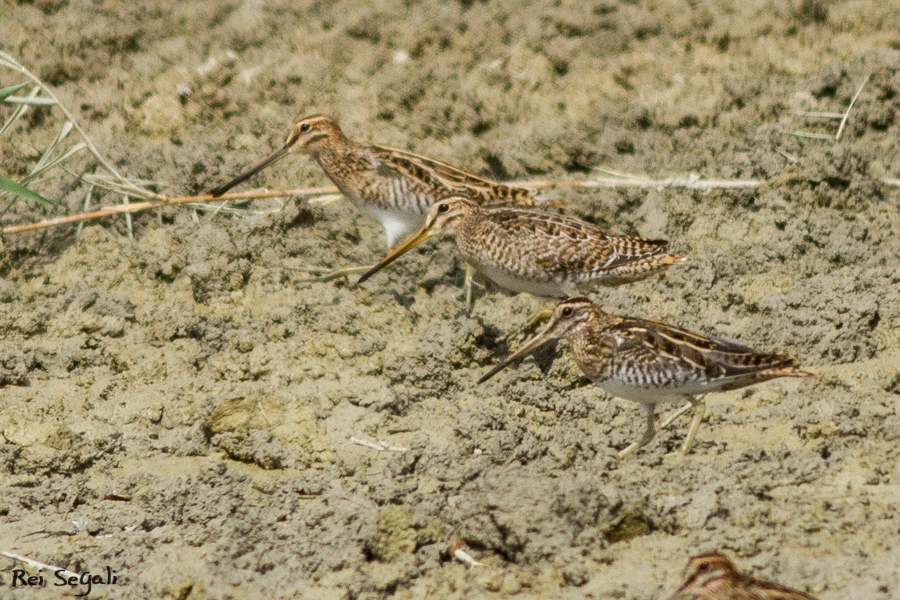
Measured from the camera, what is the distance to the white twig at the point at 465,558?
4.30 m

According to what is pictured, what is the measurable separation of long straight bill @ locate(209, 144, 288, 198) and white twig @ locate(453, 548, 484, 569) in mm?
3182

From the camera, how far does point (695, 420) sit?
5098mm

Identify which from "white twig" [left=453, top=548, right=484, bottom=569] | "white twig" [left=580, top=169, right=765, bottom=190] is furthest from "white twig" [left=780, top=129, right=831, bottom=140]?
"white twig" [left=453, top=548, right=484, bottom=569]

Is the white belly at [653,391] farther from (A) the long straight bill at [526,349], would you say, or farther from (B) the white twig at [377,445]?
(B) the white twig at [377,445]

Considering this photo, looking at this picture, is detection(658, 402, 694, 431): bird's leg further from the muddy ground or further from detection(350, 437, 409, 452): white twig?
detection(350, 437, 409, 452): white twig

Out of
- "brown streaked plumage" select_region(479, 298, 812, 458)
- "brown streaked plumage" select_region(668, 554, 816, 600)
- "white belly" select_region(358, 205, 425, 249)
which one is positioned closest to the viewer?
"brown streaked plumage" select_region(668, 554, 816, 600)

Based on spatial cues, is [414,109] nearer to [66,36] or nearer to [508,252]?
[508,252]

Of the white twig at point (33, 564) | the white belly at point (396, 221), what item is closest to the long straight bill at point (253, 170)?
the white belly at point (396, 221)

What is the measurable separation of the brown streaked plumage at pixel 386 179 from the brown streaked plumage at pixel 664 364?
163 centimetres

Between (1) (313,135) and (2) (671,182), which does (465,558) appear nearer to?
(2) (671,182)

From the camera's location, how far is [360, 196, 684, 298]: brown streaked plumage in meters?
5.88

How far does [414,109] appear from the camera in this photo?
7.70 metres

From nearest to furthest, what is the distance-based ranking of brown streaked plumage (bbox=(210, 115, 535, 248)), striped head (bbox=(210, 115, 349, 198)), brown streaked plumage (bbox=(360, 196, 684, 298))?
brown streaked plumage (bbox=(360, 196, 684, 298))
brown streaked plumage (bbox=(210, 115, 535, 248))
striped head (bbox=(210, 115, 349, 198))

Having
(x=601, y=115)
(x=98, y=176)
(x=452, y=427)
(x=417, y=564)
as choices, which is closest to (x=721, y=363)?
(x=452, y=427)
